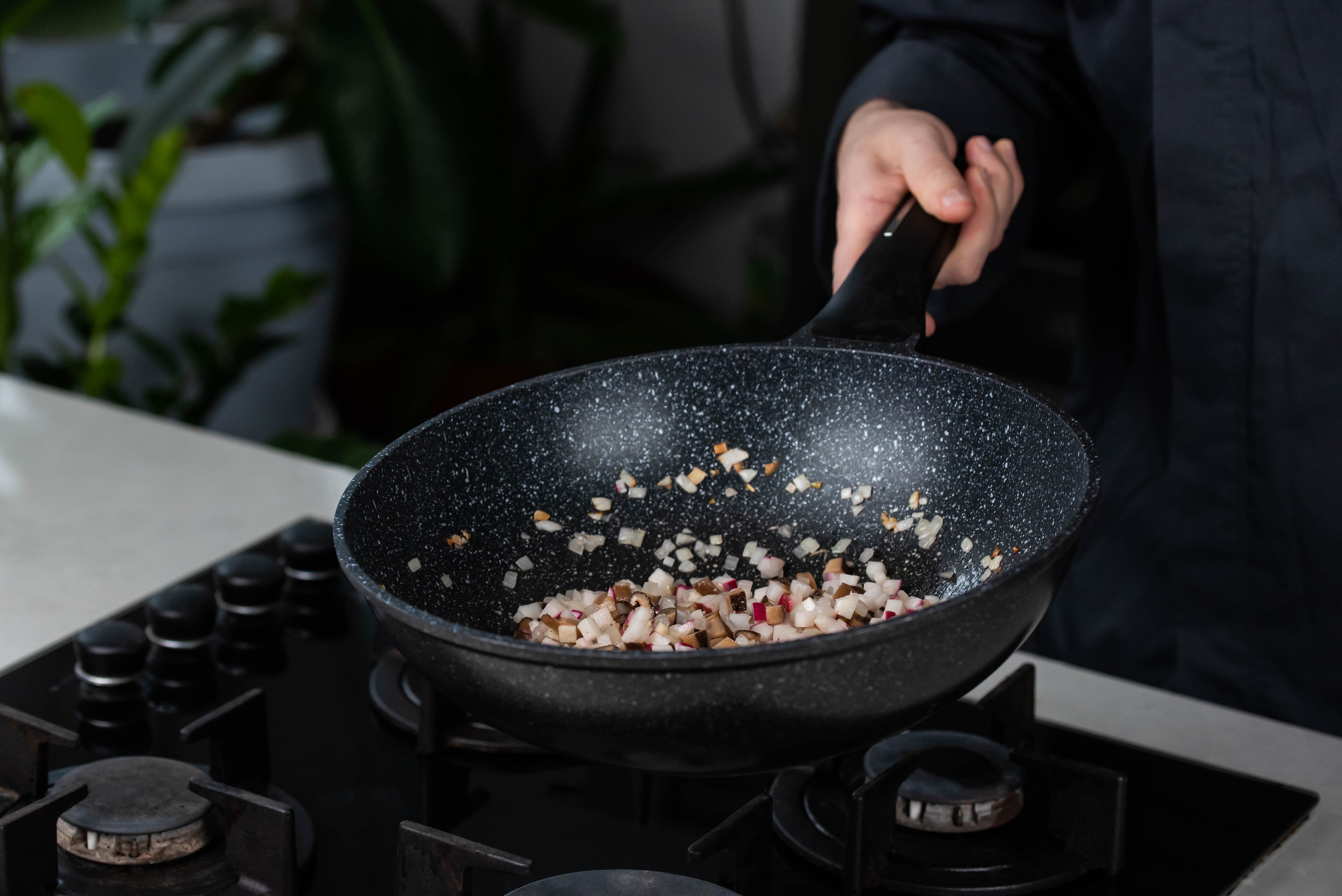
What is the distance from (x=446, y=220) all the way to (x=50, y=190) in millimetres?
530

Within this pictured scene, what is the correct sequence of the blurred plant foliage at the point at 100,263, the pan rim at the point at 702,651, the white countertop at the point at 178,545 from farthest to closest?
the blurred plant foliage at the point at 100,263 → the white countertop at the point at 178,545 → the pan rim at the point at 702,651

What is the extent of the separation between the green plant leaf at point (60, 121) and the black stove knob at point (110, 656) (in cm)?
93

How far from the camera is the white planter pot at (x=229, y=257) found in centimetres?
182

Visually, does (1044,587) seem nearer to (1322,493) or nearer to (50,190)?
(1322,493)

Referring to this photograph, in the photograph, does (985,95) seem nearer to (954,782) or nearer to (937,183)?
(937,183)

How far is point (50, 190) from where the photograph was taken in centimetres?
182

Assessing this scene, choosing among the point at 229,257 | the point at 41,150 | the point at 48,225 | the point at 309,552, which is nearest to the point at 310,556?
the point at 309,552

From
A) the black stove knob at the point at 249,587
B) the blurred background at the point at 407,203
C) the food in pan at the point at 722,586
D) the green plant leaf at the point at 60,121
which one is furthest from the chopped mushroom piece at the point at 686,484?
the green plant leaf at the point at 60,121

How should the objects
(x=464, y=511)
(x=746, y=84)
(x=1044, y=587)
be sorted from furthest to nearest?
(x=746, y=84)
(x=464, y=511)
(x=1044, y=587)

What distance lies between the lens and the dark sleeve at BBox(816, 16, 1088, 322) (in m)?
0.82

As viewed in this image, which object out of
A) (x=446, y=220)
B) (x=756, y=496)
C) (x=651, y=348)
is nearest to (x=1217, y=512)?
(x=756, y=496)

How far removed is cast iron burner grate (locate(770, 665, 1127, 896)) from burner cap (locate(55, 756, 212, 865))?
238 mm

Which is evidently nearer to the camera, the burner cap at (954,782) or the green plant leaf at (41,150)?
the burner cap at (954,782)

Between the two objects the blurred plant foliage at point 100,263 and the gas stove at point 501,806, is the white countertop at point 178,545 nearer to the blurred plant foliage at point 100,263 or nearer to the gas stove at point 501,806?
the gas stove at point 501,806
